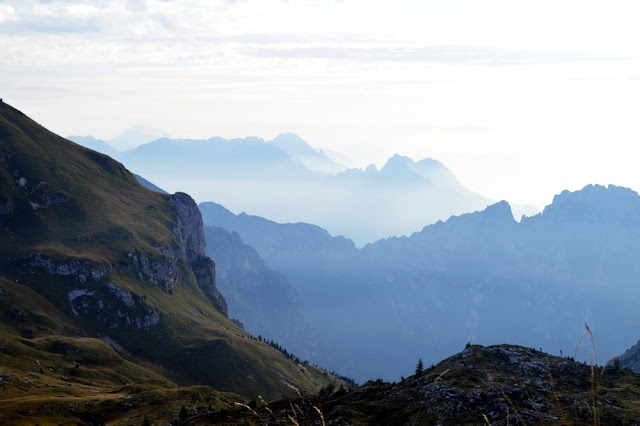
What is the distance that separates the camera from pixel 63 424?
125 meters

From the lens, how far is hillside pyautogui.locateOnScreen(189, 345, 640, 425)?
9094cm

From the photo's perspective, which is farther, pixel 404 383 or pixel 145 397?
pixel 145 397

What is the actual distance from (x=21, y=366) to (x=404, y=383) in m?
134

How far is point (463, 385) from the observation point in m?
106

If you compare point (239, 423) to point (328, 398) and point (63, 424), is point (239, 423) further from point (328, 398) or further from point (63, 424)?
point (63, 424)

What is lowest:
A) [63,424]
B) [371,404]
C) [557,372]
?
[63,424]

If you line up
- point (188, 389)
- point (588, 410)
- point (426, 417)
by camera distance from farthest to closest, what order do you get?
point (188, 389) → point (426, 417) → point (588, 410)

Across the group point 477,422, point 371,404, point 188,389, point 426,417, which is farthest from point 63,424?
point 477,422

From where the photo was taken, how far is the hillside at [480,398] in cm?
9094

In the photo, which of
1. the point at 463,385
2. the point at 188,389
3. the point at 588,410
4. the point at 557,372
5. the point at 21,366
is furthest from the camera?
the point at 21,366

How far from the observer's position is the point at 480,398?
98375 millimetres

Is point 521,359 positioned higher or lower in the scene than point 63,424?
higher

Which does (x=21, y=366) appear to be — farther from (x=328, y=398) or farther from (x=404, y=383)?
(x=404, y=383)

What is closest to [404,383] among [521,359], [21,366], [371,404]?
[371,404]
